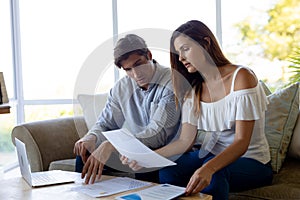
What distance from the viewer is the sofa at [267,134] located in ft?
5.40

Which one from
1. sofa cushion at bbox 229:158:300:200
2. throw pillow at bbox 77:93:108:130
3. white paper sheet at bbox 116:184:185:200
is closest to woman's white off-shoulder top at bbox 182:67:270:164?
sofa cushion at bbox 229:158:300:200

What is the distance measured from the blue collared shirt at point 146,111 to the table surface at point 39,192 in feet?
1.31

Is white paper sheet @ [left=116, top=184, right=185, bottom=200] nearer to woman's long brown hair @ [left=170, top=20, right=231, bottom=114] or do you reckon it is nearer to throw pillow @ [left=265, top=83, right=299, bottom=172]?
woman's long brown hair @ [left=170, top=20, right=231, bottom=114]

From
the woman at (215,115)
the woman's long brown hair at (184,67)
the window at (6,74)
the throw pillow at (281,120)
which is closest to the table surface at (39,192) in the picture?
the woman at (215,115)

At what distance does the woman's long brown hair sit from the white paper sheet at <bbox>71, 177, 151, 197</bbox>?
450 millimetres

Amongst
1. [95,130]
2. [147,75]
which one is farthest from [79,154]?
[147,75]

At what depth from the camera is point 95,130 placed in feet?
6.51

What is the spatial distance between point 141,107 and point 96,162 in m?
0.41

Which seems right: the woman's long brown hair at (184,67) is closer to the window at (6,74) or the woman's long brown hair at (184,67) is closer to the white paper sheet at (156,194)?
the white paper sheet at (156,194)

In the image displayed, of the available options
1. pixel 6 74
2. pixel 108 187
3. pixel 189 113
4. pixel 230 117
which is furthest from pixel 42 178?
pixel 6 74

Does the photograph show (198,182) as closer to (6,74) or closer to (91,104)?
(91,104)

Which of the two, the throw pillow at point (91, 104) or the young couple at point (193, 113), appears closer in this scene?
the young couple at point (193, 113)

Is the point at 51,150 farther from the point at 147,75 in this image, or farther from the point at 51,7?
the point at 51,7

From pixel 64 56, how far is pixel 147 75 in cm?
245
